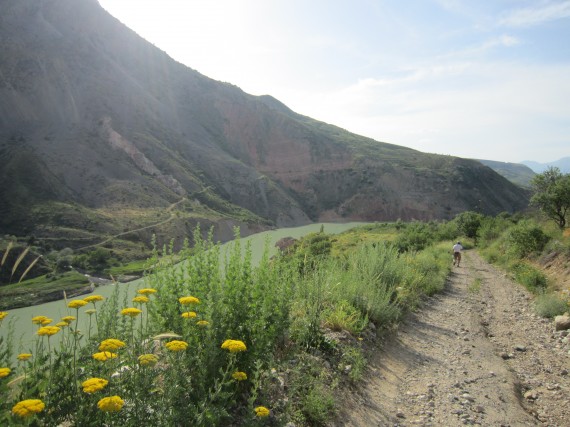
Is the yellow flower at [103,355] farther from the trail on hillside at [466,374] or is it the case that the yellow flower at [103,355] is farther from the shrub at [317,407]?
the trail on hillside at [466,374]

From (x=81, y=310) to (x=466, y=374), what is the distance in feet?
48.8

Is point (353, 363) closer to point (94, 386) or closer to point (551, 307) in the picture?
point (94, 386)

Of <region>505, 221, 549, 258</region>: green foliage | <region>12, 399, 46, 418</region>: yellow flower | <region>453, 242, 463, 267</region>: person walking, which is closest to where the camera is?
<region>12, 399, 46, 418</region>: yellow flower

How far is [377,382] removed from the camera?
5168 millimetres

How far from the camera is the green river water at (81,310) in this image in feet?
15.3

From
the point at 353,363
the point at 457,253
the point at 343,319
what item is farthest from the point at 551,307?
the point at 457,253

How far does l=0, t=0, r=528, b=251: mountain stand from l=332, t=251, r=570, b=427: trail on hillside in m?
35.1

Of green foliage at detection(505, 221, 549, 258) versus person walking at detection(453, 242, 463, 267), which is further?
person walking at detection(453, 242, 463, 267)

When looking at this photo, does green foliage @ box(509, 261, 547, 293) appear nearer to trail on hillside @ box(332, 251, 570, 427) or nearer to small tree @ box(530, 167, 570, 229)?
trail on hillside @ box(332, 251, 570, 427)

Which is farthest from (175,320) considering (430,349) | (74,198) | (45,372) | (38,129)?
(38,129)

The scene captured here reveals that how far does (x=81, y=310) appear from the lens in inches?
643

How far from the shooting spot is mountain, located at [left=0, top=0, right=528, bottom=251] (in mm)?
45281

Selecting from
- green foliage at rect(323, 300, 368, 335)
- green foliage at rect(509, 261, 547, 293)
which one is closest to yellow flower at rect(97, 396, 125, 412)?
green foliage at rect(323, 300, 368, 335)

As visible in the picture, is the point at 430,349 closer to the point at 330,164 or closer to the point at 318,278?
the point at 318,278
